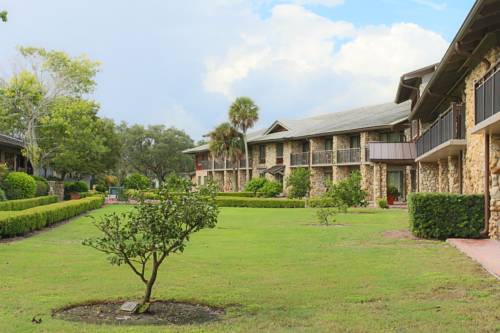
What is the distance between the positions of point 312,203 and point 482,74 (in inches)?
796

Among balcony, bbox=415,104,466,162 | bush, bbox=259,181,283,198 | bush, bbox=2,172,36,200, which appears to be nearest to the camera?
balcony, bbox=415,104,466,162

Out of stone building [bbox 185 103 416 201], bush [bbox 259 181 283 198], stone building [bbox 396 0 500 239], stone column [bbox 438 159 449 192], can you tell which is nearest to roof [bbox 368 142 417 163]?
stone building [bbox 185 103 416 201]

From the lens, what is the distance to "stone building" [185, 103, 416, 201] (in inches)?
1474

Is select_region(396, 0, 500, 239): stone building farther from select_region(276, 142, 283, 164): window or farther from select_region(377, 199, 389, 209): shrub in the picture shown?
select_region(276, 142, 283, 164): window

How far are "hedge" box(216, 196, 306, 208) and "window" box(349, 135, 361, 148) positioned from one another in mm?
7967

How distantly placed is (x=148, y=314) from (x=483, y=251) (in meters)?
8.06

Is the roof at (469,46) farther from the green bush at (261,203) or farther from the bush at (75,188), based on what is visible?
the bush at (75,188)

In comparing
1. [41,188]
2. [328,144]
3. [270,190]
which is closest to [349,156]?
[328,144]

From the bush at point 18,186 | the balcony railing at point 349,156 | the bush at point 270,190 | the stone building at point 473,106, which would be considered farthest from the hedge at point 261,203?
the stone building at point 473,106

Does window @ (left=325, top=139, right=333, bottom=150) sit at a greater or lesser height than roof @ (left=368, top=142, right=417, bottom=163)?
greater

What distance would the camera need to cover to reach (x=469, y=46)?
53.2 feet

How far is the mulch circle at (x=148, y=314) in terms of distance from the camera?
697 centimetres

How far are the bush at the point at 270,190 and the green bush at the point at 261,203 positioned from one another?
7.10 metres

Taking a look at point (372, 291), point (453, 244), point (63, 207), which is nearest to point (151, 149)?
point (63, 207)
